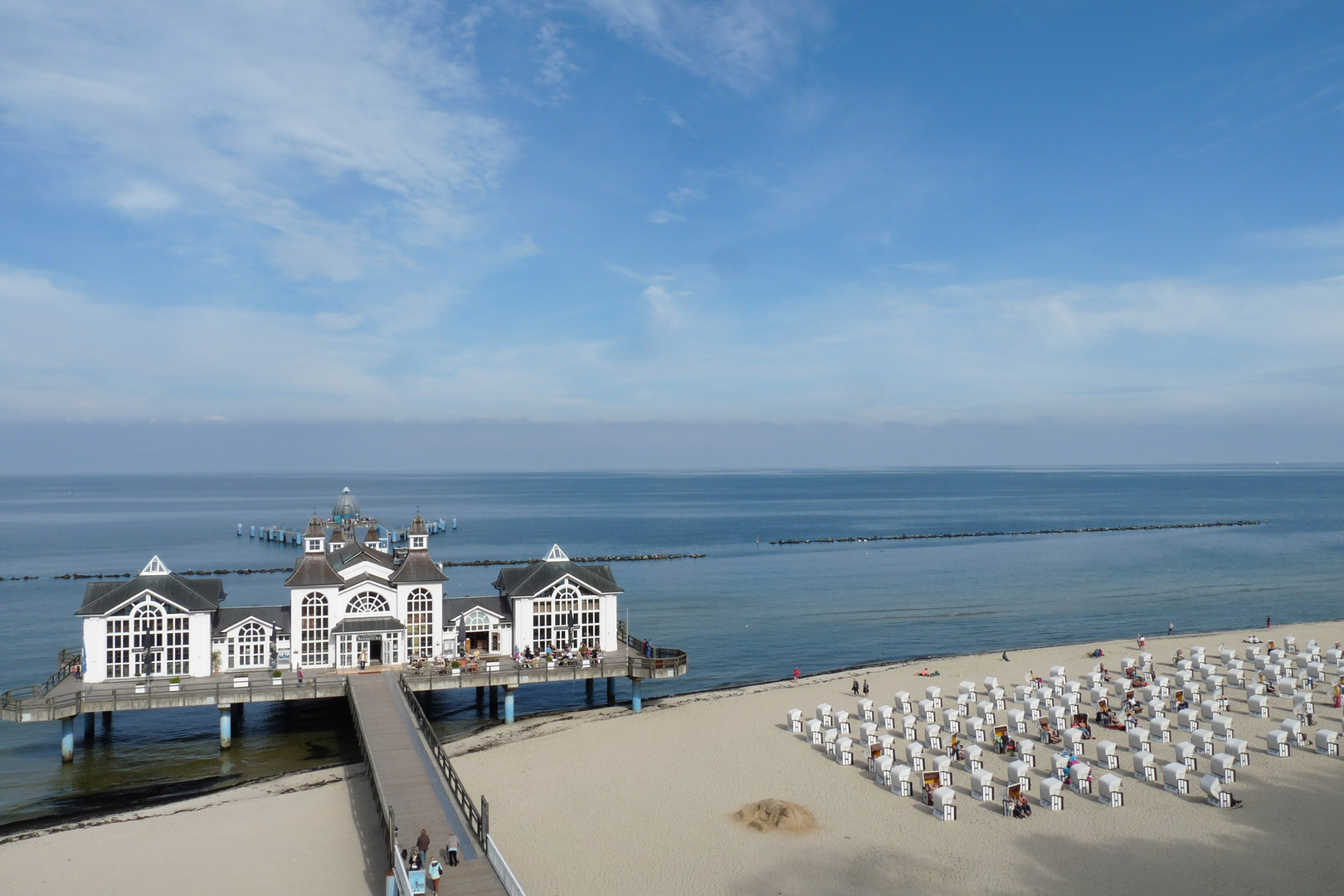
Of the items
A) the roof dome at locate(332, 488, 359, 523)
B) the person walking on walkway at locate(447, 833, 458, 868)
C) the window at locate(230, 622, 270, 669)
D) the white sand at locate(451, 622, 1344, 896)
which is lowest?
the white sand at locate(451, 622, 1344, 896)

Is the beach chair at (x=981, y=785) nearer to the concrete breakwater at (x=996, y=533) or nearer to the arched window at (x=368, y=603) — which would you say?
the arched window at (x=368, y=603)

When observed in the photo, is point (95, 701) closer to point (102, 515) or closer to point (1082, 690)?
point (1082, 690)

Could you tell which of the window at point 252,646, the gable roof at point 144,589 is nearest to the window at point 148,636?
the gable roof at point 144,589

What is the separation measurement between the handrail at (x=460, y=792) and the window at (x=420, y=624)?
5576mm

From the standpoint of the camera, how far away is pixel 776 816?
24938mm

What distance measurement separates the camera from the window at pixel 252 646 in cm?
Answer: 3753

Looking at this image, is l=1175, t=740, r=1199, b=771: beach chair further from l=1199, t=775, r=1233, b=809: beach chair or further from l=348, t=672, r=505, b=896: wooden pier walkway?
l=348, t=672, r=505, b=896: wooden pier walkway

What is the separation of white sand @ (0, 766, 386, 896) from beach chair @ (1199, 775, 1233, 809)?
22.3 meters

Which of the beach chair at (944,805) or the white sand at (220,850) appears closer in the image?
the white sand at (220,850)

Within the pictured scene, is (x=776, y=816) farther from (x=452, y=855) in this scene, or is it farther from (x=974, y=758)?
(x=452, y=855)

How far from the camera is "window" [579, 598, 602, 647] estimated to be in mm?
41156

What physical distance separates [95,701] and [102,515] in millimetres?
163038

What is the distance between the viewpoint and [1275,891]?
67.8ft

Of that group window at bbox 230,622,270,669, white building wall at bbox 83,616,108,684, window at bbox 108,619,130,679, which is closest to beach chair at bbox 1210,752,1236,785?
window at bbox 230,622,270,669
